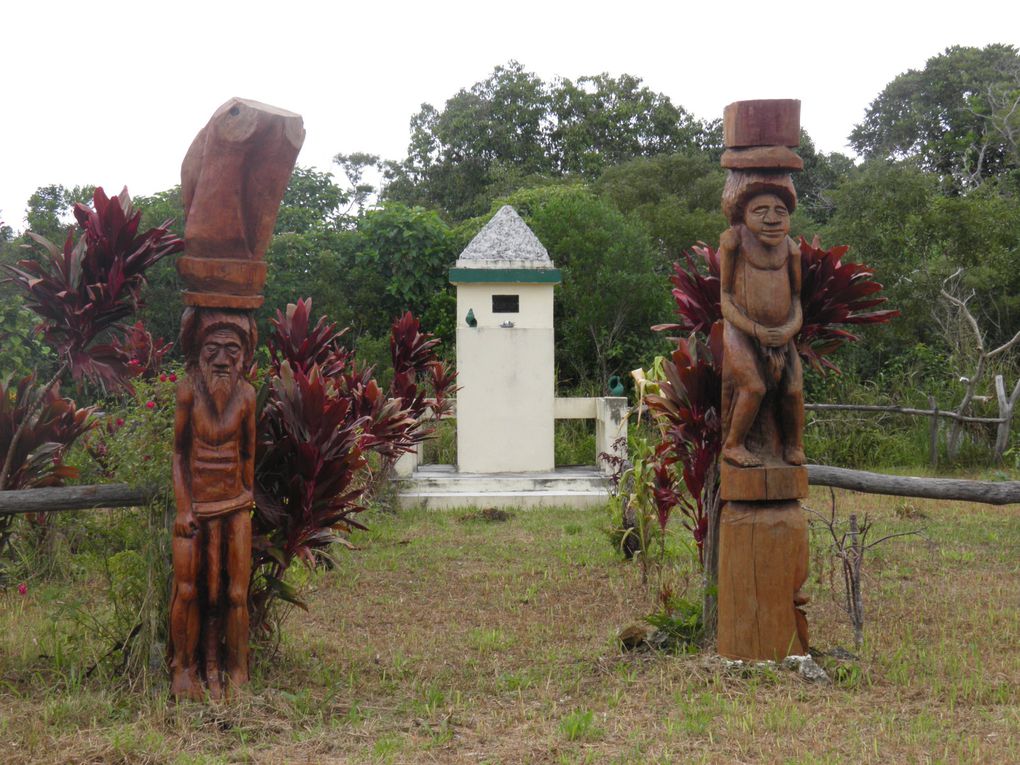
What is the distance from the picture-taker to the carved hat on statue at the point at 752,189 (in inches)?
205

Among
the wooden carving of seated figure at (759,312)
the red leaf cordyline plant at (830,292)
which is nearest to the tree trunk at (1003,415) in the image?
the red leaf cordyline plant at (830,292)

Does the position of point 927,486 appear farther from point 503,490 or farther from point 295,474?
point 503,490

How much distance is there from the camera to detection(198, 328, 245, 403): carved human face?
472 cm

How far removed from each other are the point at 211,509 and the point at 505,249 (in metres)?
7.96

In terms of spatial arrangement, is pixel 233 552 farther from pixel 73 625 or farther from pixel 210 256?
pixel 73 625

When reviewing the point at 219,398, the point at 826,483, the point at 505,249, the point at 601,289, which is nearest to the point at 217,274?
the point at 219,398

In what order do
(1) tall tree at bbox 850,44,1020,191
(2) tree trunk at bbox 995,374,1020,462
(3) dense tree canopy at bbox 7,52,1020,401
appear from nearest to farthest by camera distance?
(2) tree trunk at bbox 995,374,1020,462 < (3) dense tree canopy at bbox 7,52,1020,401 < (1) tall tree at bbox 850,44,1020,191

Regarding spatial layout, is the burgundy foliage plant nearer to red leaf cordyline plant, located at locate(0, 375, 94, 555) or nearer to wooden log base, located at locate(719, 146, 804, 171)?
red leaf cordyline plant, located at locate(0, 375, 94, 555)

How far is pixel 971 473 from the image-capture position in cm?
1281

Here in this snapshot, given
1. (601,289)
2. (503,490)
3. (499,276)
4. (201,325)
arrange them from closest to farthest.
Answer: (201,325)
(503,490)
(499,276)
(601,289)

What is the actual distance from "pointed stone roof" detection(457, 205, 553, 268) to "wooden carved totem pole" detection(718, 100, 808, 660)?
22.7 feet

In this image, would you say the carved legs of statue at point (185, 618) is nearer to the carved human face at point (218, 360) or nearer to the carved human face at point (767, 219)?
the carved human face at point (218, 360)

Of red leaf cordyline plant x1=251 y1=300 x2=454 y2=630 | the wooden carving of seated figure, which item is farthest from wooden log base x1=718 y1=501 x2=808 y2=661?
red leaf cordyline plant x1=251 y1=300 x2=454 y2=630

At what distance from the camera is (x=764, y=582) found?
5.13 metres
